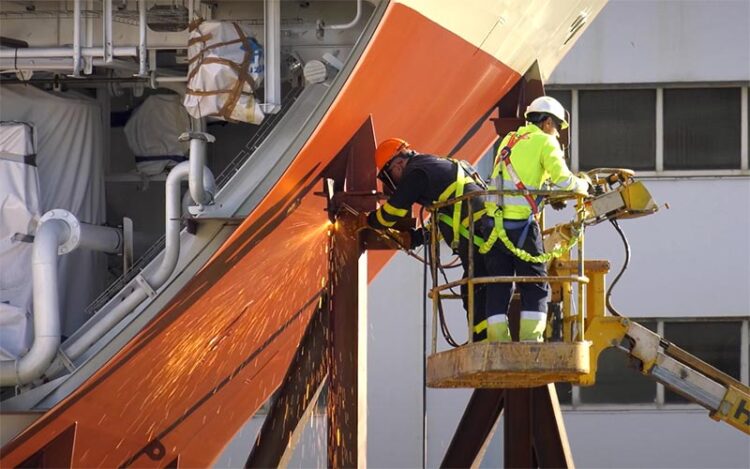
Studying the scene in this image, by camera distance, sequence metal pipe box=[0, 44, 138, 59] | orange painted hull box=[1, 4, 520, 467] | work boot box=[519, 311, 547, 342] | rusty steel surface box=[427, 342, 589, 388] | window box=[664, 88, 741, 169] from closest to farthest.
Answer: rusty steel surface box=[427, 342, 589, 388], work boot box=[519, 311, 547, 342], orange painted hull box=[1, 4, 520, 467], metal pipe box=[0, 44, 138, 59], window box=[664, 88, 741, 169]

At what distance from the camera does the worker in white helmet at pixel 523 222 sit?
726 centimetres

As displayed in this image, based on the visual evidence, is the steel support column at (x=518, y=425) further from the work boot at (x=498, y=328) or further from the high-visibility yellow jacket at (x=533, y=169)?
the high-visibility yellow jacket at (x=533, y=169)

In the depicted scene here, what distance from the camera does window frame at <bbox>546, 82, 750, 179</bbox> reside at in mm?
15586

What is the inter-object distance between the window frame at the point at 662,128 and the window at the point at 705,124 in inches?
2.4

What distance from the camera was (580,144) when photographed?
15688mm

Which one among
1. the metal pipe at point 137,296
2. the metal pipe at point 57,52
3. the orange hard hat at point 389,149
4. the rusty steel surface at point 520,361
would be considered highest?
the metal pipe at point 57,52

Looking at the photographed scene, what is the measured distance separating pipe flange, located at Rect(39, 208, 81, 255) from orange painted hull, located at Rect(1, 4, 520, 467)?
80 cm

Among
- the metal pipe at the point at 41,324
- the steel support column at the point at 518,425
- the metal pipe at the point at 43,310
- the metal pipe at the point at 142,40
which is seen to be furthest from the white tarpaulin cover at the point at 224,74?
the steel support column at the point at 518,425

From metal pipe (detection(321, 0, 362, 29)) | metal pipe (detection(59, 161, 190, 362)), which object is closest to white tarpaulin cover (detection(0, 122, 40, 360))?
metal pipe (detection(59, 161, 190, 362))

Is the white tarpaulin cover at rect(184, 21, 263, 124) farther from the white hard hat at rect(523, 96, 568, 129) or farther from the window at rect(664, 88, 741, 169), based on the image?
the window at rect(664, 88, 741, 169)

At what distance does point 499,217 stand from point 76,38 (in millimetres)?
3185

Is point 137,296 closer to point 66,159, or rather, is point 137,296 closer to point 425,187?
point 66,159

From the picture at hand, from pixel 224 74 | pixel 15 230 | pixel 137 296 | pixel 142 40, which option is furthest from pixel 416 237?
pixel 15 230

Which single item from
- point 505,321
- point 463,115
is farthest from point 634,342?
point 463,115
